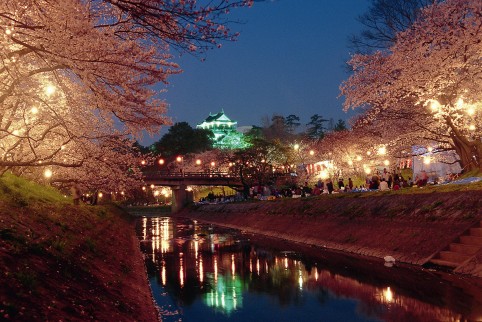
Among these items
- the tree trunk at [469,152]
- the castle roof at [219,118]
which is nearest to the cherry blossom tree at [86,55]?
the tree trunk at [469,152]

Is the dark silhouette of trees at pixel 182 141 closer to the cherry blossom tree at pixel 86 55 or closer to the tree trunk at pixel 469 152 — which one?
the tree trunk at pixel 469 152

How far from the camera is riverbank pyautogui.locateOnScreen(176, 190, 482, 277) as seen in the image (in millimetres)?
16594

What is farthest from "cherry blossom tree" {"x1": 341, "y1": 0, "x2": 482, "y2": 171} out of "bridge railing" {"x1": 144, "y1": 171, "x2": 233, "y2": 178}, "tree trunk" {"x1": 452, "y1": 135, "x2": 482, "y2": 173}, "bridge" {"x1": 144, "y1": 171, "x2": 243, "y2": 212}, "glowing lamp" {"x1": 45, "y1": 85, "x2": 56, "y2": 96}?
"bridge railing" {"x1": 144, "y1": 171, "x2": 233, "y2": 178}

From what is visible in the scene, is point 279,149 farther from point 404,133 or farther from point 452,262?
point 452,262

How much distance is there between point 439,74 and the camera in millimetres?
23125

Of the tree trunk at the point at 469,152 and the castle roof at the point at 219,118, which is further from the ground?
the castle roof at the point at 219,118

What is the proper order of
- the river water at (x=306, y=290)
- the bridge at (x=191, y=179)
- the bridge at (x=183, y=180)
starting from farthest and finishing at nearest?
1. the bridge at (x=183, y=180)
2. the bridge at (x=191, y=179)
3. the river water at (x=306, y=290)

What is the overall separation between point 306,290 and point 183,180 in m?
66.0

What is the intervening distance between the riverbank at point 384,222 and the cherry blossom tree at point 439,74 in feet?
18.4

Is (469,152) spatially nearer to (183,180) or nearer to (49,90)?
(49,90)

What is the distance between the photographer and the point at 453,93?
24.6 m

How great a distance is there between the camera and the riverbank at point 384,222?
16.6 metres

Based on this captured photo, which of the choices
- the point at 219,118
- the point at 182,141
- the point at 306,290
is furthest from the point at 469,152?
the point at 219,118

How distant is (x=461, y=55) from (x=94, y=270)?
1997 cm
